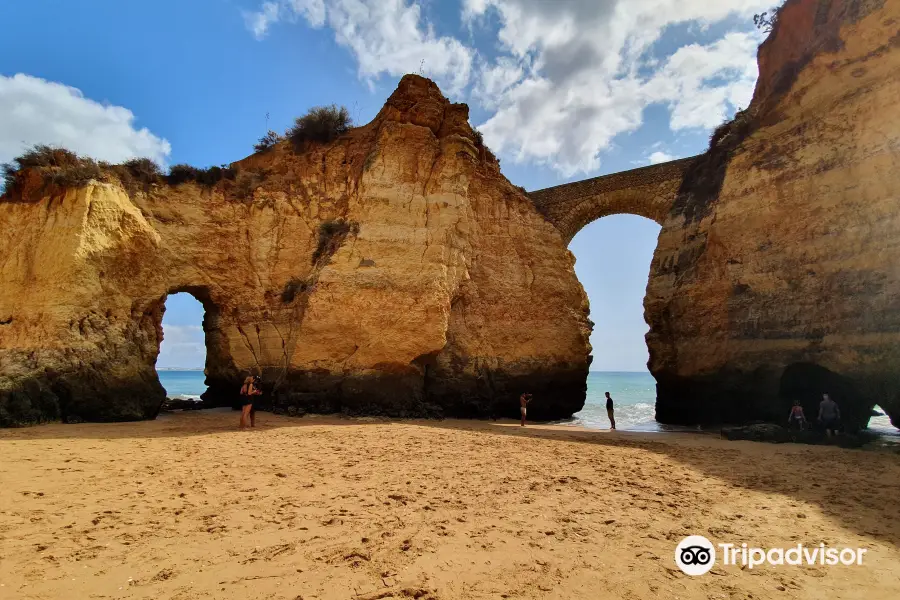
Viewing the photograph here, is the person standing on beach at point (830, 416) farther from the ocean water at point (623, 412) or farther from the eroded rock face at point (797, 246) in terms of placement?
the ocean water at point (623, 412)

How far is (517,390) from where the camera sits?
14320mm

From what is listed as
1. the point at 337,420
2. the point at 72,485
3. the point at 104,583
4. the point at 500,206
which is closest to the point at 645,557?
the point at 104,583

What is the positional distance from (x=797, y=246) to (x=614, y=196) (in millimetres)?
7987

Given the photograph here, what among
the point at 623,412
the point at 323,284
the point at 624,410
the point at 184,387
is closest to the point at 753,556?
the point at 323,284

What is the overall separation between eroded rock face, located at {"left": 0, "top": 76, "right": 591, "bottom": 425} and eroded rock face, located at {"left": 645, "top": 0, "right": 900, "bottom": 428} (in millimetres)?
3603

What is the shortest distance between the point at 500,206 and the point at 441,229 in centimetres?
328

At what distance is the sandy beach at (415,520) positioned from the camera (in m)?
2.76

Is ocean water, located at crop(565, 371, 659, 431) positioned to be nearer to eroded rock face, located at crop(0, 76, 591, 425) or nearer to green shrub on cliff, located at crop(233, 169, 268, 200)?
eroded rock face, located at crop(0, 76, 591, 425)

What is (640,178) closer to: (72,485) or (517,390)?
(517,390)

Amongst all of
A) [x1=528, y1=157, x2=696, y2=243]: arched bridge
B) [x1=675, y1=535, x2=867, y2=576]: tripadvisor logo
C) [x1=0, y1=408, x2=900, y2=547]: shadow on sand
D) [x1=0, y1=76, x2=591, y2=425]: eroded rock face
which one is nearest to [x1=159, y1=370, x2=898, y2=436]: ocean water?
[x1=0, y1=76, x2=591, y2=425]: eroded rock face

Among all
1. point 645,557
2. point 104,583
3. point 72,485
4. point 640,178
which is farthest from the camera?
point 640,178

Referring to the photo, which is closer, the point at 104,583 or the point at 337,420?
the point at 104,583

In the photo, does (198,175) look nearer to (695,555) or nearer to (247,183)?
(247,183)

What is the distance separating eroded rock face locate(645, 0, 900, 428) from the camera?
9.17 m
